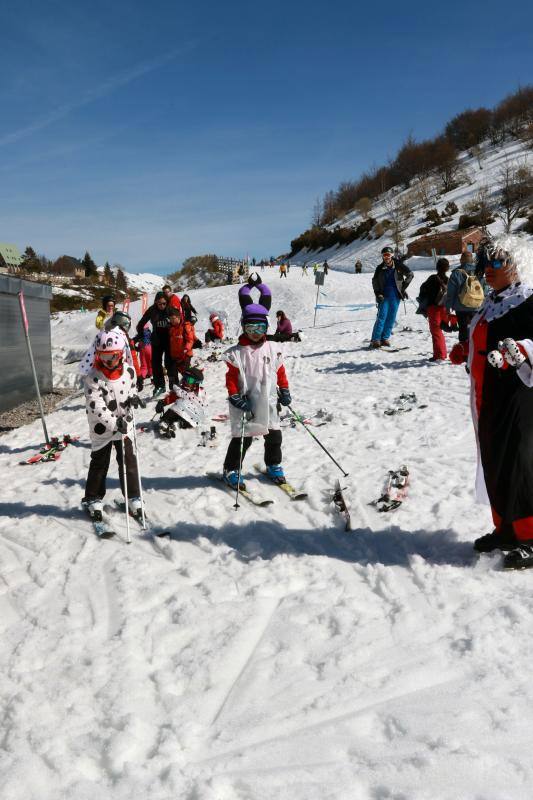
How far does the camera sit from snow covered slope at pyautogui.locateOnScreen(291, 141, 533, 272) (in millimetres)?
54125

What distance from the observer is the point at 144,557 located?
4578mm

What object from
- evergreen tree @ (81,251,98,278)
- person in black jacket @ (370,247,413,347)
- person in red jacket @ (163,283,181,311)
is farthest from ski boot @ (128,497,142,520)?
evergreen tree @ (81,251,98,278)

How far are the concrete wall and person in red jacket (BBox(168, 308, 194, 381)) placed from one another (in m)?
6.48

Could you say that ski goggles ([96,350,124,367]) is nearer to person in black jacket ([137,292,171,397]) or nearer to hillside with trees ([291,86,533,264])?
person in black jacket ([137,292,171,397])

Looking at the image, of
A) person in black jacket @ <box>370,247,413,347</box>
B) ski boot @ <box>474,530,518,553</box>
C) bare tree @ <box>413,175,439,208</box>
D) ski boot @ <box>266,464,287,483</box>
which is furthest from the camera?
bare tree @ <box>413,175,439,208</box>

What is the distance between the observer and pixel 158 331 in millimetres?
9375

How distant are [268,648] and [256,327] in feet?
10.0

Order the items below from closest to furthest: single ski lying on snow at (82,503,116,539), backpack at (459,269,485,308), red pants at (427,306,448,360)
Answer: single ski lying on snow at (82,503,116,539) → backpack at (459,269,485,308) → red pants at (427,306,448,360)

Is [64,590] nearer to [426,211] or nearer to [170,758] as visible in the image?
[170,758]

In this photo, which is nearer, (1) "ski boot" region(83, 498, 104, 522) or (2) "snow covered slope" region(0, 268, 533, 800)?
(2) "snow covered slope" region(0, 268, 533, 800)

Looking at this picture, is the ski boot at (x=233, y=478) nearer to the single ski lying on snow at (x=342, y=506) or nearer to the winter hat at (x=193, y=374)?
the single ski lying on snow at (x=342, y=506)

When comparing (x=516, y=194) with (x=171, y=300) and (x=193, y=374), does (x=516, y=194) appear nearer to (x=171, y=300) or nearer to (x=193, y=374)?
(x=171, y=300)

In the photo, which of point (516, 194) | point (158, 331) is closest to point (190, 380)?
point (158, 331)

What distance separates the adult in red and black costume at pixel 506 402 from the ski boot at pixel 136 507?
3.39 metres
